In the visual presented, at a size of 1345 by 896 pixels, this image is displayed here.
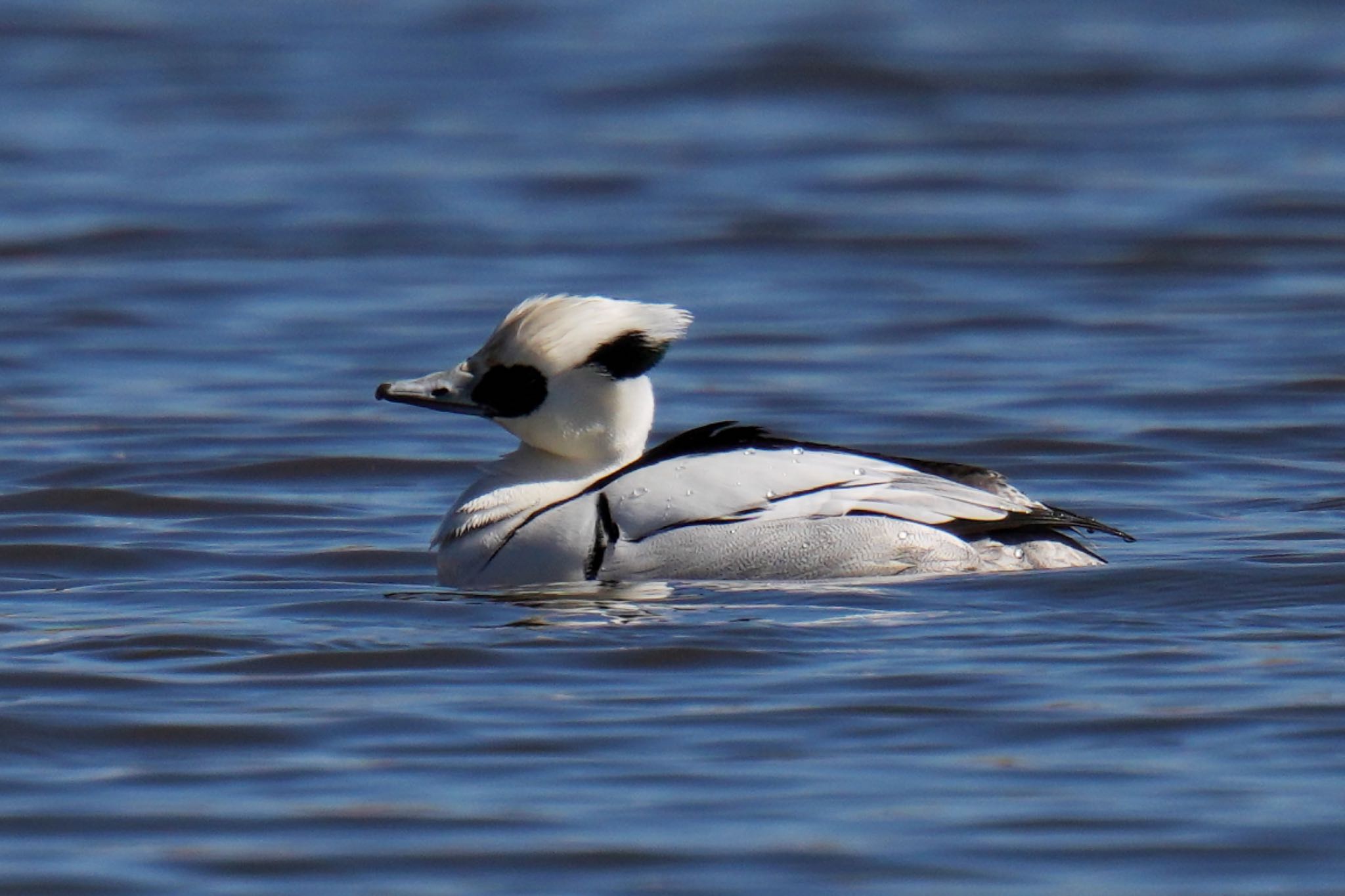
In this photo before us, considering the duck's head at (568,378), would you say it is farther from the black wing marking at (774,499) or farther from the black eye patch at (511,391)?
the black wing marking at (774,499)

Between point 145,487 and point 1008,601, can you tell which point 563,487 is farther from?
point 145,487

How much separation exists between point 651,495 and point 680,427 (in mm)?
3918

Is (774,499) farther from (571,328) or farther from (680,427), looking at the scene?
(680,427)

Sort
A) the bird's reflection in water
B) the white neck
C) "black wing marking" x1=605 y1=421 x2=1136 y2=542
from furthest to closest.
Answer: the white neck, "black wing marking" x1=605 y1=421 x2=1136 y2=542, the bird's reflection in water

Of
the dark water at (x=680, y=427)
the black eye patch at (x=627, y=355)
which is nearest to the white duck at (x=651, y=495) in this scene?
the black eye patch at (x=627, y=355)

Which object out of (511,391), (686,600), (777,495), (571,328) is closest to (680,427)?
(511,391)

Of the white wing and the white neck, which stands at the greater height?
the white neck

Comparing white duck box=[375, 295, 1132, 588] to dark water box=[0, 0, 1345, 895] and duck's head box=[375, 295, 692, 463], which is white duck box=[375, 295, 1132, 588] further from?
dark water box=[0, 0, 1345, 895]

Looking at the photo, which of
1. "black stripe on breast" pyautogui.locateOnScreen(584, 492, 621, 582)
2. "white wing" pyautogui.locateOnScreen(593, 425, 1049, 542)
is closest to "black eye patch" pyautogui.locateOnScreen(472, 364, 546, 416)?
"white wing" pyautogui.locateOnScreen(593, 425, 1049, 542)

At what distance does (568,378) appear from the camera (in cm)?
794

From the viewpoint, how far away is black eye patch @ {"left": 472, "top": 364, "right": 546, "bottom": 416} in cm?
798

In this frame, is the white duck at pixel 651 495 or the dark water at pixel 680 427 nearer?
the dark water at pixel 680 427

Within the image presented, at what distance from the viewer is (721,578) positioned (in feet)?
24.8

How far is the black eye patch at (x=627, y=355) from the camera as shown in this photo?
7.87 meters
